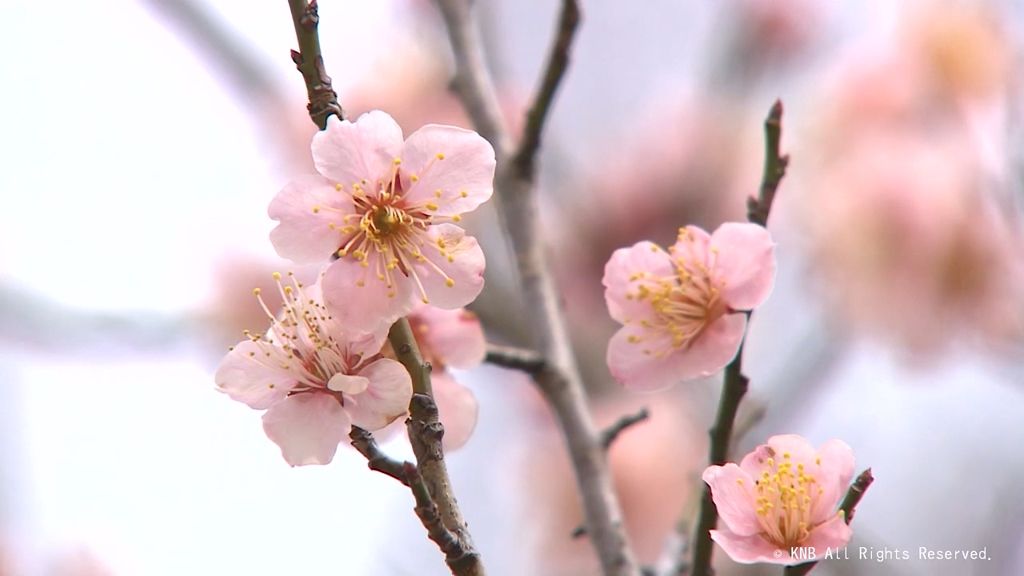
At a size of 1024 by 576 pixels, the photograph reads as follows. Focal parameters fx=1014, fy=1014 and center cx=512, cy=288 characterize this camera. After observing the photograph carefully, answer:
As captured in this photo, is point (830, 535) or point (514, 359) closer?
point (830, 535)

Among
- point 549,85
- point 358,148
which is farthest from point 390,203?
point 549,85

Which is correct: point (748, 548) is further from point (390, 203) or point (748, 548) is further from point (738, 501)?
point (390, 203)

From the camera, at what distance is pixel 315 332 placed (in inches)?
13.5

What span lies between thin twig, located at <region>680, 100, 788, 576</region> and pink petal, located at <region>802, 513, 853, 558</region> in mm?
37

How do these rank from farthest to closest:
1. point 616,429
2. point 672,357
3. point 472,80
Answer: point 472,80, point 616,429, point 672,357

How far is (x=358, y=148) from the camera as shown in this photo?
0.34 metres

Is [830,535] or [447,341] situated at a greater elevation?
[447,341]

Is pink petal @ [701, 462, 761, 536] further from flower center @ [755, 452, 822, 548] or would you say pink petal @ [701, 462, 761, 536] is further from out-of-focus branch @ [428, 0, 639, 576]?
out-of-focus branch @ [428, 0, 639, 576]

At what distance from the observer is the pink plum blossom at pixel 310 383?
326 mm

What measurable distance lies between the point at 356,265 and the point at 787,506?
6.4 inches

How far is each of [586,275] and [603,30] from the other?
113 centimetres

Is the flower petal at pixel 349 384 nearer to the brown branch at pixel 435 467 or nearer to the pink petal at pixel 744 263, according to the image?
the brown branch at pixel 435 467

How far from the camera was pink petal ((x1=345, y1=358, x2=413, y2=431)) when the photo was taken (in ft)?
1.03

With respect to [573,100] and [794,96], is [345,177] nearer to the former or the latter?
[794,96]
